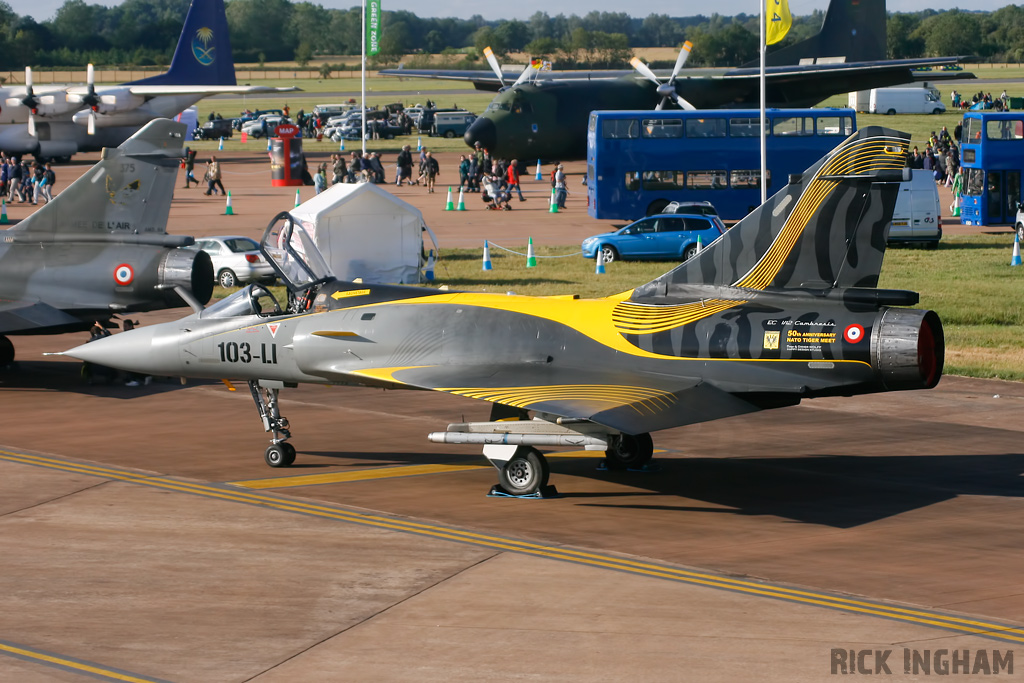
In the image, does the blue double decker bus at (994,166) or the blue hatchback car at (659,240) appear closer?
the blue hatchback car at (659,240)

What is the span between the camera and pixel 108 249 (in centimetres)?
2331

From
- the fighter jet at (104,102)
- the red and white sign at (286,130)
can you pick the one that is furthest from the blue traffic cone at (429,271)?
the fighter jet at (104,102)

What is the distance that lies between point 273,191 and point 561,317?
46.7m

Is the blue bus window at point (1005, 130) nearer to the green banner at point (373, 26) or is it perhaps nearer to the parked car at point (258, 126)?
the green banner at point (373, 26)

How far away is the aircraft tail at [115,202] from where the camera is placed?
923 inches

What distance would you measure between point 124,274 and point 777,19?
78.8 feet

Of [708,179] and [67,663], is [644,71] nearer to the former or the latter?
[708,179]

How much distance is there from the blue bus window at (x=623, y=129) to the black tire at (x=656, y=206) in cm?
270

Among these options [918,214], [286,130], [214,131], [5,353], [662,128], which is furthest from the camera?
[214,131]

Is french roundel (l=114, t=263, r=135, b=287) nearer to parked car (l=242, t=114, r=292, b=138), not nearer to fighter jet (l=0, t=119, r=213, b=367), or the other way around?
fighter jet (l=0, t=119, r=213, b=367)

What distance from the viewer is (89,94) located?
66.4 meters

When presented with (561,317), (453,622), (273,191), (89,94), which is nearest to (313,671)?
(453,622)

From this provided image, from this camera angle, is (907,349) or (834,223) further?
(834,223)

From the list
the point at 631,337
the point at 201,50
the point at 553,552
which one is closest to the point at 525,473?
the point at 631,337
